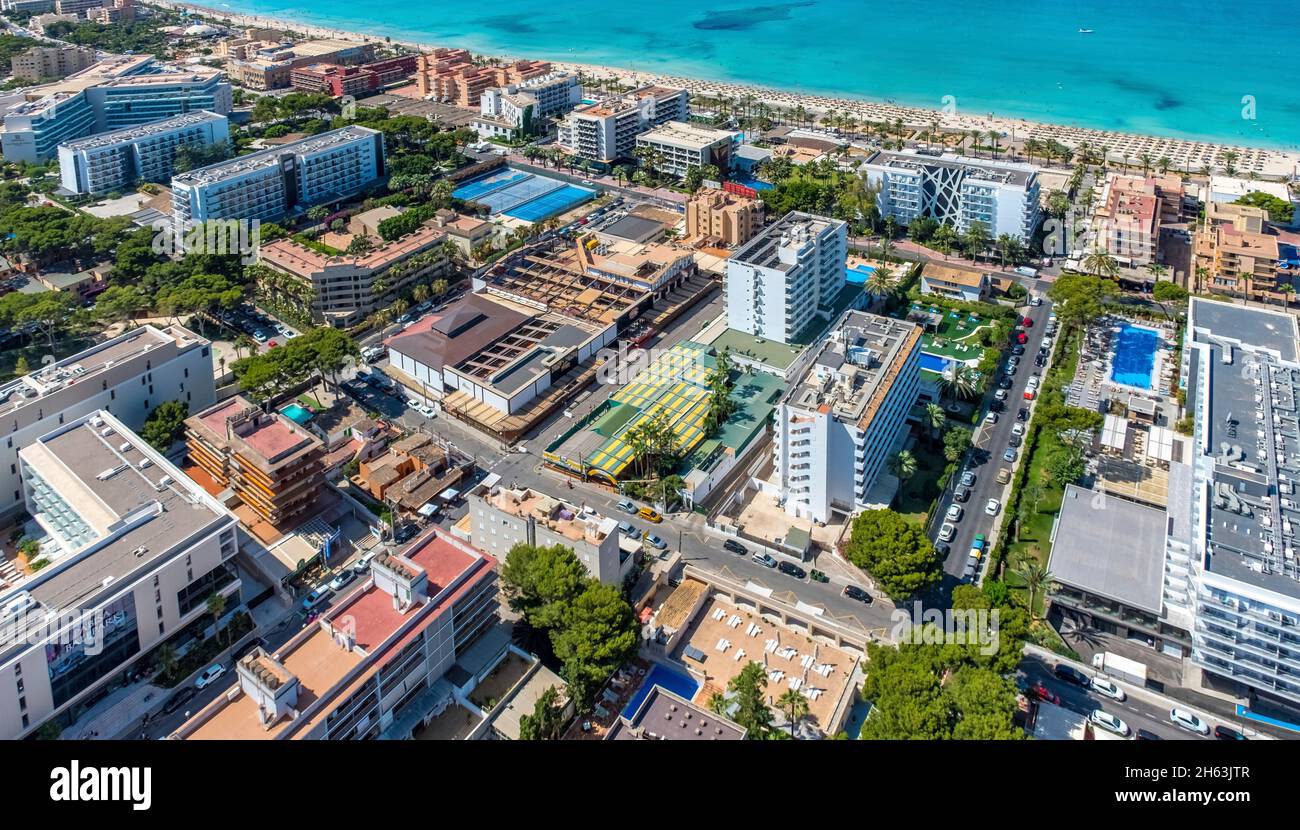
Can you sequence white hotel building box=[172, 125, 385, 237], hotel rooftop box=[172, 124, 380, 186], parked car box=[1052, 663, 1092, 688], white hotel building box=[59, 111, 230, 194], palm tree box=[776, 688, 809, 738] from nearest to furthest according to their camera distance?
palm tree box=[776, 688, 809, 738] < parked car box=[1052, 663, 1092, 688] < white hotel building box=[172, 125, 385, 237] < hotel rooftop box=[172, 124, 380, 186] < white hotel building box=[59, 111, 230, 194]

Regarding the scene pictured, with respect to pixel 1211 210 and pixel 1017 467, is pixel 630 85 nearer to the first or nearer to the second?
pixel 1211 210

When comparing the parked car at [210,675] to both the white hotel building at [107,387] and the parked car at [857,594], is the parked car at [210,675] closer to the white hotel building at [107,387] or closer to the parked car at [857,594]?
the white hotel building at [107,387]

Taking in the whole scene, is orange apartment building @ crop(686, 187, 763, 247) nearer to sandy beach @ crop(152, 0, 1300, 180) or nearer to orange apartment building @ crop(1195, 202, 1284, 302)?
orange apartment building @ crop(1195, 202, 1284, 302)

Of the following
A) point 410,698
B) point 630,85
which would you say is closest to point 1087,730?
point 410,698

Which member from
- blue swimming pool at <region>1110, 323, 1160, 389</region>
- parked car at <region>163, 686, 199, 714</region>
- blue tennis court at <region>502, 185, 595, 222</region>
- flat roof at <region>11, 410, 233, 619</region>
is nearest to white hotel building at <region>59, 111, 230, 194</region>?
blue tennis court at <region>502, 185, 595, 222</region>

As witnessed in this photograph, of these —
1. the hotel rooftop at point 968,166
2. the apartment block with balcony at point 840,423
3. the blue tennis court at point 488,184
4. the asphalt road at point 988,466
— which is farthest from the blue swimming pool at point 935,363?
the blue tennis court at point 488,184

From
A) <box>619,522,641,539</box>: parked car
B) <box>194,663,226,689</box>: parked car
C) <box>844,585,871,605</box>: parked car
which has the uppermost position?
<box>619,522,641,539</box>: parked car

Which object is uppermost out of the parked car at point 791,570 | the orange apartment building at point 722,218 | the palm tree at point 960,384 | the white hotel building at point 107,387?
the orange apartment building at point 722,218

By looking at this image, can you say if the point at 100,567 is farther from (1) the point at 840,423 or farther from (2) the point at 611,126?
(2) the point at 611,126
